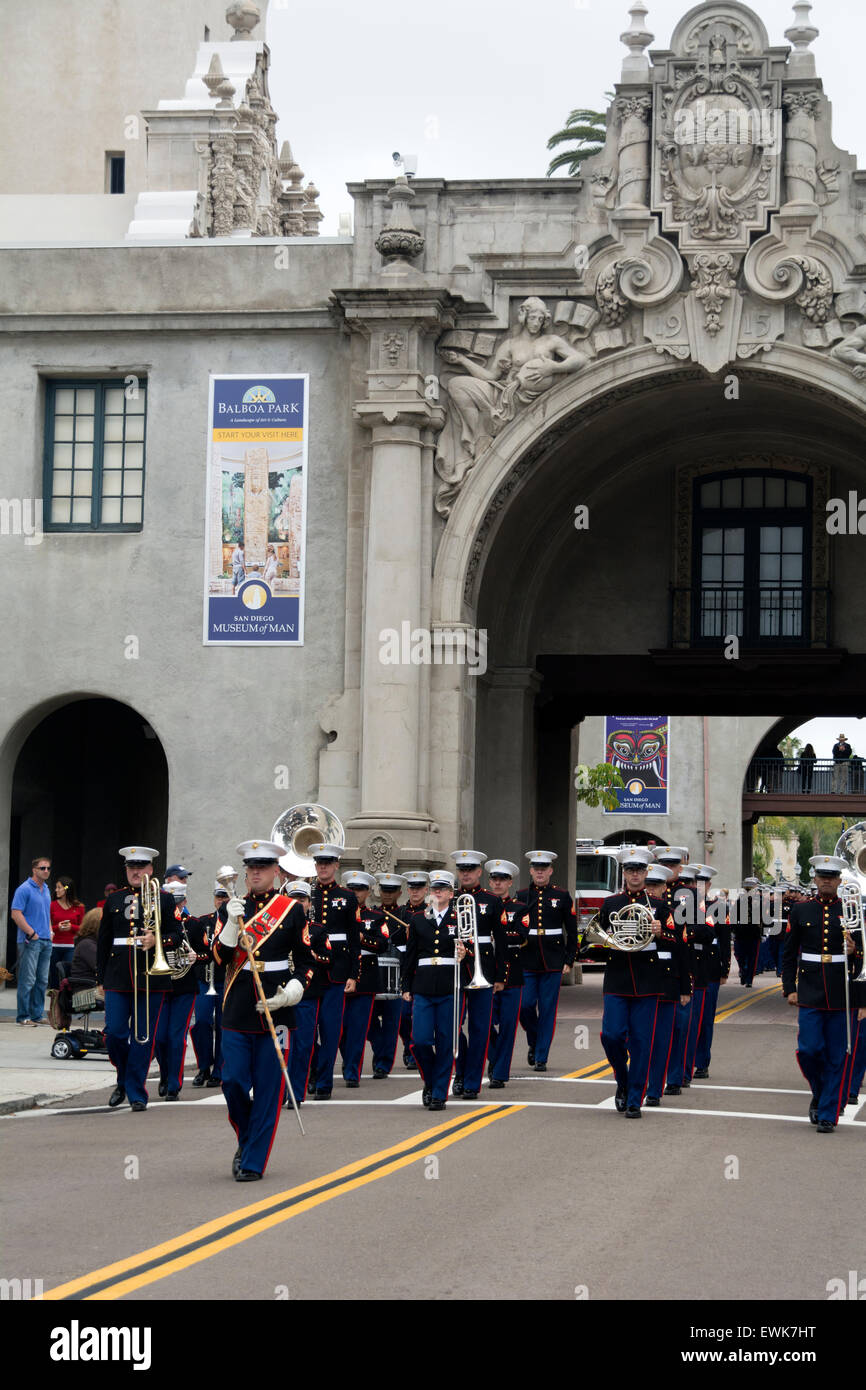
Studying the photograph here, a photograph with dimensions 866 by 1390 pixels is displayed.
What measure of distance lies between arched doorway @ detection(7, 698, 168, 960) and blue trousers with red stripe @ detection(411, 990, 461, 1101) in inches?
648

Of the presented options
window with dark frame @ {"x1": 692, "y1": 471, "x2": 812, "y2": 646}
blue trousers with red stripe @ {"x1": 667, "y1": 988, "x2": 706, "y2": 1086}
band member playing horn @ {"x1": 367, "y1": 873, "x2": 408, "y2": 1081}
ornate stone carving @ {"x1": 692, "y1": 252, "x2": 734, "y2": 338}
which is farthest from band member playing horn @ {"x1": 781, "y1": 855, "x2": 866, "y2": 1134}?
window with dark frame @ {"x1": 692, "y1": 471, "x2": 812, "y2": 646}

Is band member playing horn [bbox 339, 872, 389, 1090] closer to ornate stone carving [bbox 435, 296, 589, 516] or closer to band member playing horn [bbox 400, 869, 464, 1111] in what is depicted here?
band member playing horn [bbox 400, 869, 464, 1111]

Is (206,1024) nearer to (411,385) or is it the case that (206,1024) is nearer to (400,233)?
(411,385)

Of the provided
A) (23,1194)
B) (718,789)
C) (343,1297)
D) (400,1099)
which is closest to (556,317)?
(400,1099)

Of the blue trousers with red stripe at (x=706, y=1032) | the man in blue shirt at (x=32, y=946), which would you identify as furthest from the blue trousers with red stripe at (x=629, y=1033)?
the man in blue shirt at (x=32, y=946)

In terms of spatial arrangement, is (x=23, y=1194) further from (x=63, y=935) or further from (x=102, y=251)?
(x=102, y=251)

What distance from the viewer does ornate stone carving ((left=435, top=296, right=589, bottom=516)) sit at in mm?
27562

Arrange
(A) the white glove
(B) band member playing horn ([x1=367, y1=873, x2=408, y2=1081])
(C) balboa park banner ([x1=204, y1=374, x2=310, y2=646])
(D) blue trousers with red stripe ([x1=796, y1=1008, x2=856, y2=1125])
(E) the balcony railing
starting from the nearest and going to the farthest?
1. (A) the white glove
2. (D) blue trousers with red stripe ([x1=796, y1=1008, x2=856, y2=1125])
3. (B) band member playing horn ([x1=367, y1=873, x2=408, y2=1081])
4. (C) balboa park banner ([x1=204, y1=374, x2=310, y2=646])
5. (E) the balcony railing

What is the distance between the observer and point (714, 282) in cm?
2731

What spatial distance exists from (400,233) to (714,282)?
4.33 meters

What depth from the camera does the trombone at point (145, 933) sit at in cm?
1625

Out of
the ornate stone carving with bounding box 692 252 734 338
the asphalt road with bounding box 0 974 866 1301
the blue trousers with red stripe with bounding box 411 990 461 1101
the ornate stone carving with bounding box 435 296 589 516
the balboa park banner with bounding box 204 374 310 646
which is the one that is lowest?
the asphalt road with bounding box 0 974 866 1301

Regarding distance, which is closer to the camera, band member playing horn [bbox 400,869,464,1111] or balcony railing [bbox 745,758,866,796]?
band member playing horn [bbox 400,869,464,1111]

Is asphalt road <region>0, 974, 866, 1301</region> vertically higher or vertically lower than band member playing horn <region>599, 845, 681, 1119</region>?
lower
